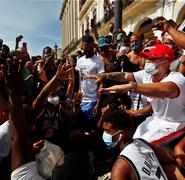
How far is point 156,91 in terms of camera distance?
2.38 m

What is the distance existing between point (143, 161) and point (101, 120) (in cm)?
139

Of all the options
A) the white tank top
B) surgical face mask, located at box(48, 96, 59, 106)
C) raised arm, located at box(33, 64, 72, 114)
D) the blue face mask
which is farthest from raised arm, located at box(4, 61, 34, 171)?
the blue face mask

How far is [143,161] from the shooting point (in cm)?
182

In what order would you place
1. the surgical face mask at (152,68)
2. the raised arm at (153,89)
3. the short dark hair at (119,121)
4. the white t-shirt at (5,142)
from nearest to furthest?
the white t-shirt at (5,142) < the short dark hair at (119,121) < the raised arm at (153,89) < the surgical face mask at (152,68)

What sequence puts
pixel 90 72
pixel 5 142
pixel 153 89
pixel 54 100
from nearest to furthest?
pixel 5 142, pixel 153 89, pixel 54 100, pixel 90 72

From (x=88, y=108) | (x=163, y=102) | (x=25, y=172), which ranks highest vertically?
(x=163, y=102)

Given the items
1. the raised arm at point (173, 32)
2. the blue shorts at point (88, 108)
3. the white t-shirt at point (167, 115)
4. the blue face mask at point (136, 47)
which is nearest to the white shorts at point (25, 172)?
the white t-shirt at point (167, 115)

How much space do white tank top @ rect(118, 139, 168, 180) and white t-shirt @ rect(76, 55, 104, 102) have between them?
8.22ft

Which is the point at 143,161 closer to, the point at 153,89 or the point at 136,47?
the point at 153,89

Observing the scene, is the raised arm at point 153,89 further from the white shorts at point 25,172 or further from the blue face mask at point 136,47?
the blue face mask at point 136,47

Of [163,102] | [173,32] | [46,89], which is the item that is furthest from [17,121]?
[173,32]

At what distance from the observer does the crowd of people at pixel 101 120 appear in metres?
1.81

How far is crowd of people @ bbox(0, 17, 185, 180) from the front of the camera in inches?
71.4

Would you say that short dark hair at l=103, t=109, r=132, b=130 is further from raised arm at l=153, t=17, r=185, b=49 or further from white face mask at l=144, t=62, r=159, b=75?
raised arm at l=153, t=17, r=185, b=49
